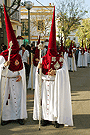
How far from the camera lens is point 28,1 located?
40.8 ft

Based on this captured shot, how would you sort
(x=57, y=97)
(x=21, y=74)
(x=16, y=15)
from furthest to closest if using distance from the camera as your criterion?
(x=16, y=15) < (x=21, y=74) < (x=57, y=97)

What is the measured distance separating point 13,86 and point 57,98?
1193mm

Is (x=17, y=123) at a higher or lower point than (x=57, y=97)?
lower

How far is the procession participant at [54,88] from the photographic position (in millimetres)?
5660

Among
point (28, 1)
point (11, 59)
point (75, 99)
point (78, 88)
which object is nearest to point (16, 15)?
point (28, 1)

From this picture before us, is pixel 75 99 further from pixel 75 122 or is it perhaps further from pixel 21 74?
pixel 21 74

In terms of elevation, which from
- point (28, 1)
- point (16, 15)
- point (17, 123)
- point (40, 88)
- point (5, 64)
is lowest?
point (17, 123)

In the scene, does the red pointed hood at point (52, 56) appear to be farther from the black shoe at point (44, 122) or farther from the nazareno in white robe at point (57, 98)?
the black shoe at point (44, 122)

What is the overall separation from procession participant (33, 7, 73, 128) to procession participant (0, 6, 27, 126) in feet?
1.55

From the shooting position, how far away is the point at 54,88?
19.0 feet

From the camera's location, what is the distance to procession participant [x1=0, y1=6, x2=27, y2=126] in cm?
591

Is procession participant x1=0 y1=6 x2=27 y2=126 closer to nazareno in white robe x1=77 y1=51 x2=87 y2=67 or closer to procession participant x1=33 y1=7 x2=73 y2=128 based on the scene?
procession participant x1=33 y1=7 x2=73 y2=128

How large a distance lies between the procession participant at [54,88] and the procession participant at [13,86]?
18.6 inches

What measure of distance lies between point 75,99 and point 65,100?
302 cm
